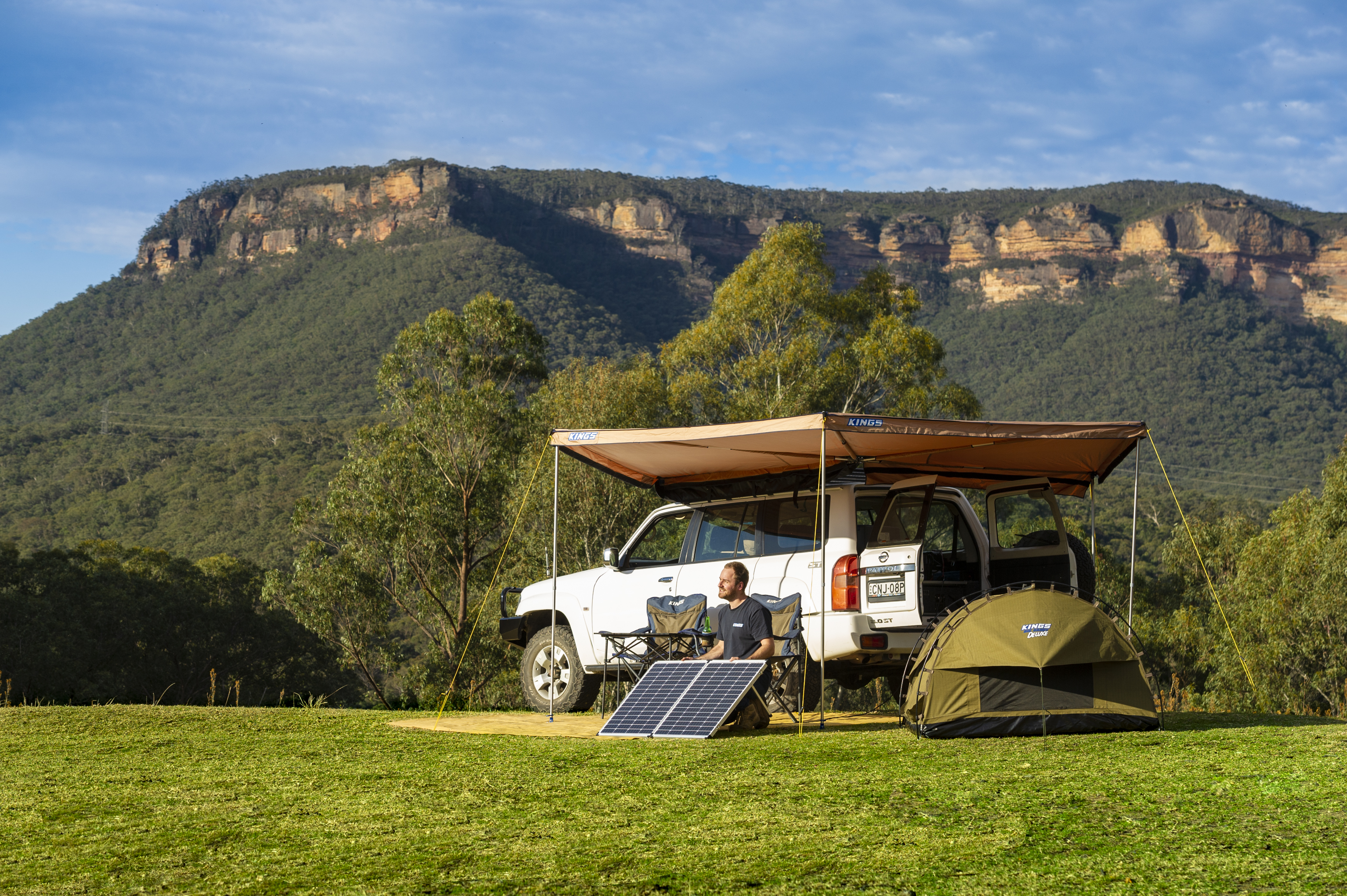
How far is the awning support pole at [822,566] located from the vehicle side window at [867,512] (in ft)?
0.74

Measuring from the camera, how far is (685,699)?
7.44 metres

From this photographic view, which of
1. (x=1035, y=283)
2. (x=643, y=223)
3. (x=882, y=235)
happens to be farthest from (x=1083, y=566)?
(x=882, y=235)

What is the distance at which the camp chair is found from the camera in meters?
7.95

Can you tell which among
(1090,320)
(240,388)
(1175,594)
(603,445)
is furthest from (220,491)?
(1090,320)

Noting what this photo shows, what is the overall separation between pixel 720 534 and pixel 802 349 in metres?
20.1

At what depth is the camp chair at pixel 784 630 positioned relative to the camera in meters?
7.95

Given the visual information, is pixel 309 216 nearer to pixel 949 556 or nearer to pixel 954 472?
pixel 954 472

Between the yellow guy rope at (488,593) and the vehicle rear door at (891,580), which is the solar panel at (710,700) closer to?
the vehicle rear door at (891,580)

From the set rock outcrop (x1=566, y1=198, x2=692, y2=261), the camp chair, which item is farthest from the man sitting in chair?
rock outcrop (x1=566, y1=198, x2=692, y2=261)

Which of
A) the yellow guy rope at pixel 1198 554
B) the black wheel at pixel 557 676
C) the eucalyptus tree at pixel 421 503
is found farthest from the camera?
the eucalyptus tree at pixel 421 503

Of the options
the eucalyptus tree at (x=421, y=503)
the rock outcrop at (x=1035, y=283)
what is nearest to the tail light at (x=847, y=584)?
the eucalyptus tree at (x=421, y=503)

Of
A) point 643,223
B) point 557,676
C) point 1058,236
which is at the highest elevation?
point 643,223

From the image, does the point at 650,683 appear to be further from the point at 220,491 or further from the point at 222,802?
the point at 220,491

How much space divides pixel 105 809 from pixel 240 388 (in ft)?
229
